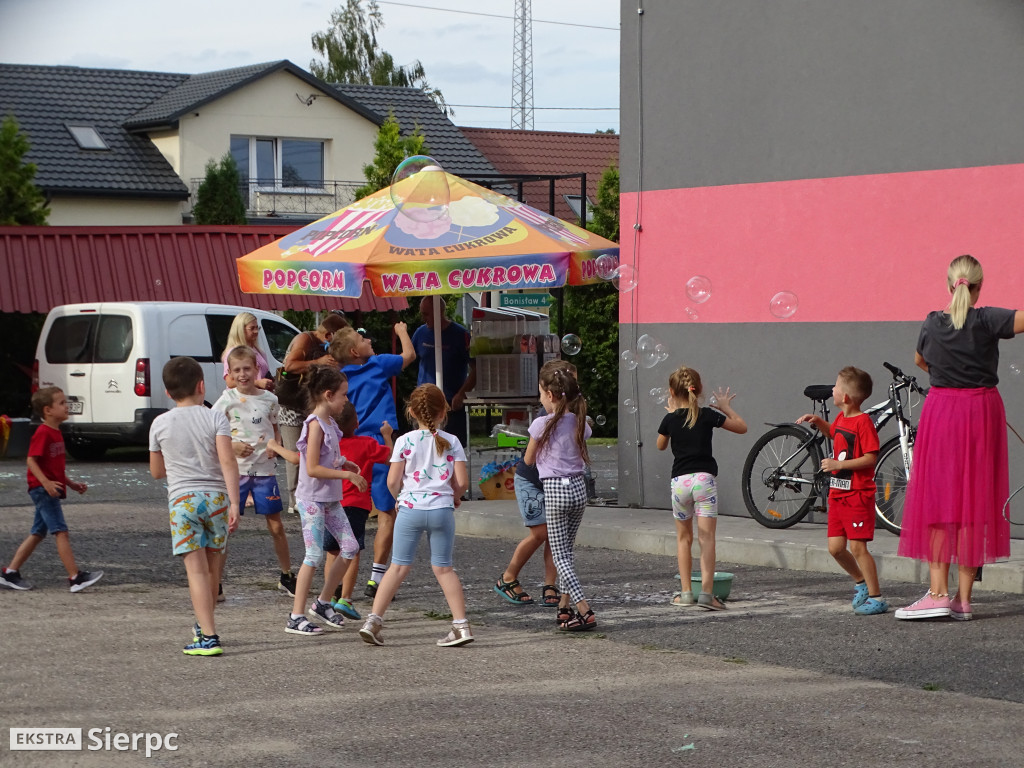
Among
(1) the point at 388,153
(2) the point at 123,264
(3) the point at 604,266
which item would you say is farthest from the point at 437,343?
(1) the point at 388,153

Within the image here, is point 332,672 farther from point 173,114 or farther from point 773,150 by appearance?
point 173,114

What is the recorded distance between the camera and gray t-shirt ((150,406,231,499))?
6.68 m

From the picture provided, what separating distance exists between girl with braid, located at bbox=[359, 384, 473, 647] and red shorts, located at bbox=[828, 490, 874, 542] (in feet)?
7.56

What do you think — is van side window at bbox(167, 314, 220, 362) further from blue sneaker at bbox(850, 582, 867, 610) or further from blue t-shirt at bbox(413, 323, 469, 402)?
blue sneaker at bbox(850, 582, 867, 610)

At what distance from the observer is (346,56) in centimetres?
5322

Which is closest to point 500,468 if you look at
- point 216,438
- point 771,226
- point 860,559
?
point 771,226

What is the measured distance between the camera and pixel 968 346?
749cm

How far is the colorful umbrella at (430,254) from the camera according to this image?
1013 cm

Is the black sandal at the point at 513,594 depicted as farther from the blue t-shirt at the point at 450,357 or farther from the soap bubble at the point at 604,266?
the blue t-shirt at the point at 450,357

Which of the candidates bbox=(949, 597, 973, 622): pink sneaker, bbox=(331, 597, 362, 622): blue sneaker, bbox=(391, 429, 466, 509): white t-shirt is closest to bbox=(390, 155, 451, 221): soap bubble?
bbox=(331, 597, 362, 622): blue sneaker

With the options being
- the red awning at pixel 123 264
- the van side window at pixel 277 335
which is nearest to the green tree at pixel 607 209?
the red awning at pixel 123 264

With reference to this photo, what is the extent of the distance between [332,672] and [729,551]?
4458mm

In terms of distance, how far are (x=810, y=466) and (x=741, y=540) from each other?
4.01 ft

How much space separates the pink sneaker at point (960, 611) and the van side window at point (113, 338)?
40.5 ft
